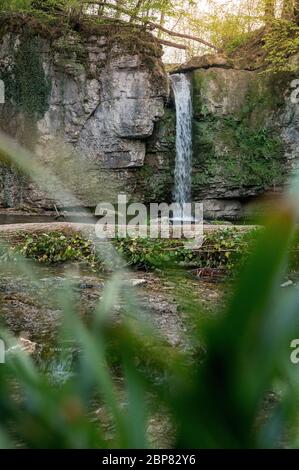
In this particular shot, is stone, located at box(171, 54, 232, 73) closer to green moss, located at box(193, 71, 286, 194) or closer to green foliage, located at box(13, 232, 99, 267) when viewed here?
green moss, located at box(193, 71, 286, 194)

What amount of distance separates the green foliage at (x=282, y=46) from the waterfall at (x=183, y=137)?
97.0 inches

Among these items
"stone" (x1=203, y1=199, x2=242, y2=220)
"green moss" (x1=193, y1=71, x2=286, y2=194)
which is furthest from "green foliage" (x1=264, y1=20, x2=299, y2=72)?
"stone" (x1=203, y1=199, x2=242, y2=220)

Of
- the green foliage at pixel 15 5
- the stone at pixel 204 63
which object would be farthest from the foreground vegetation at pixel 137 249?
the green foliage at pixel 15 5

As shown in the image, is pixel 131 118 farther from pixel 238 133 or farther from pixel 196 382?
pixel 196 382

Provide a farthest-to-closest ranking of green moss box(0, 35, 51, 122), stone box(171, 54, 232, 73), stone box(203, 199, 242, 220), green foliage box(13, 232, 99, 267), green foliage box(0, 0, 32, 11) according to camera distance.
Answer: stone box(203, 199, 242, 220) → stone box(171, 54, 232, 73) → green foliage box(0, 0, 32, 11) → green moss box(0, 35, 51, 122) → green foliage box(13, 232, 99, 267)

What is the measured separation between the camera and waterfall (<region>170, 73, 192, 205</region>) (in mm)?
13734

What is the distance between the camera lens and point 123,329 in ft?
1.28

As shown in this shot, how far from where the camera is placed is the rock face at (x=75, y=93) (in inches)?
491

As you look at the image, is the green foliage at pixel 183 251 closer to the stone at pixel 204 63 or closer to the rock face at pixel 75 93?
the rock face at pixel 75 93

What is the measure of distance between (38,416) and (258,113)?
1451 cm

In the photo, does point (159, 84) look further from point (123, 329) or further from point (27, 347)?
point (123, 329)

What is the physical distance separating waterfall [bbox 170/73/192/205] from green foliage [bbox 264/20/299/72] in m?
2.46

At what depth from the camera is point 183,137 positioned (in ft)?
45.3
